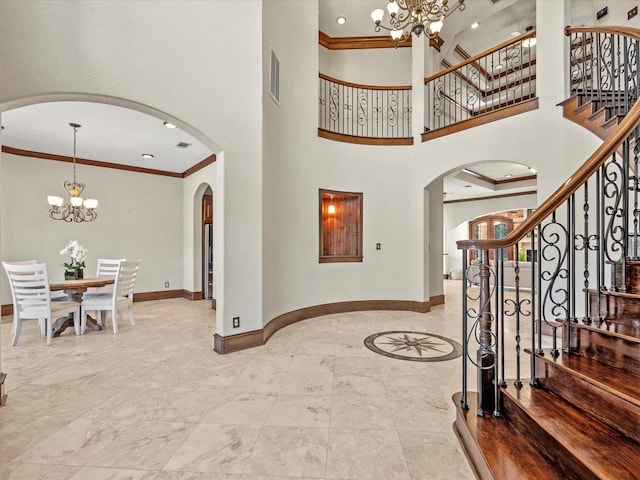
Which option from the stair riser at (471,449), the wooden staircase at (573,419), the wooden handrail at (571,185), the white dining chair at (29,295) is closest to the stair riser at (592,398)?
the wooden staircase at (573,419)

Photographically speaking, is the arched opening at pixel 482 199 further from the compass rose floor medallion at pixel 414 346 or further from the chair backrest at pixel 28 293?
the chair backrest at pixel 28 293

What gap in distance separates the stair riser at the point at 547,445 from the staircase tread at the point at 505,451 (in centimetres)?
3

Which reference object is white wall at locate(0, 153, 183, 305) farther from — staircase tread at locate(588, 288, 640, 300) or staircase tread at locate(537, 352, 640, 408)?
staircase tread at locate(588, 288, 640, 300)

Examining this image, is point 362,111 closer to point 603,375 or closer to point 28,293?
point 603,375

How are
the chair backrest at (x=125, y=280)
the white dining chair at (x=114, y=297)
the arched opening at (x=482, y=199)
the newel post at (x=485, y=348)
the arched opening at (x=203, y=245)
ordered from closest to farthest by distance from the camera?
the newel post at (x=485, y=348), the white dining chair at (x=114, y=297), the chair backrest at (x=125, y=280), the arched opening at (x=203, y=245), the arched opening at (x=482, y=199)

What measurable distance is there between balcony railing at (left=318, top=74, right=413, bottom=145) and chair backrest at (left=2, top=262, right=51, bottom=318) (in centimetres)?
492

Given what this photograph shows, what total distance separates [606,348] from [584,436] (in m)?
0.67

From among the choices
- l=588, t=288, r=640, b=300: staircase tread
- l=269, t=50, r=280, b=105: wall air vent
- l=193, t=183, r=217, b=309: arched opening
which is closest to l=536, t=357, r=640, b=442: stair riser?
l=588, t=288, r=640, b=300: staircase tread

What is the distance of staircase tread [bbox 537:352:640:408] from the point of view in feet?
4.70

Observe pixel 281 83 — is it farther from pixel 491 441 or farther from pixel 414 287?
pixel 491 441

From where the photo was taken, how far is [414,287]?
5746 mm

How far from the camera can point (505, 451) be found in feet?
5.20

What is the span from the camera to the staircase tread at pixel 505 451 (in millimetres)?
1421

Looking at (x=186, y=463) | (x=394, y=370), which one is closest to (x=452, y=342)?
(x=394, y=370)
